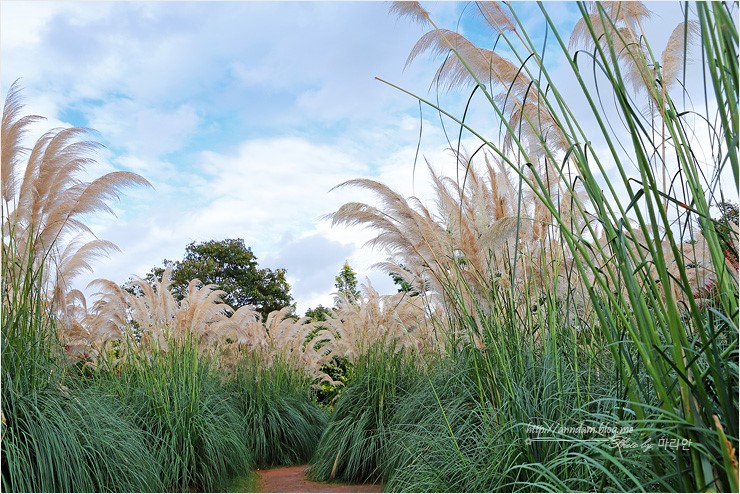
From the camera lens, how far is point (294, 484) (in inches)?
249

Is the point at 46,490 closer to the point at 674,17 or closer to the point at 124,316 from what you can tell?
the point at 124,316

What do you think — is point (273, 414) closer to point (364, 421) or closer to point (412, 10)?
point (364, 421)

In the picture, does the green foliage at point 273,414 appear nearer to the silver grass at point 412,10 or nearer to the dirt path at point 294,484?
the dirt path at point 294,484

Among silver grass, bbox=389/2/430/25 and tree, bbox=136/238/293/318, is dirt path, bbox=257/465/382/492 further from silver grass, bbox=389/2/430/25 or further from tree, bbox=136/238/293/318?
tree, bbox=136/238/293/318

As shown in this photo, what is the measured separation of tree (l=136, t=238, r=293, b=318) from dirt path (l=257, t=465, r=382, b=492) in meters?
14.4

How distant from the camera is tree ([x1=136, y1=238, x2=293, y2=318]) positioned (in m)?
21.4

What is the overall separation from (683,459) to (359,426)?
14.1 ft

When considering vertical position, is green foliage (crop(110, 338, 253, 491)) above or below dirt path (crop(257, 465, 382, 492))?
above

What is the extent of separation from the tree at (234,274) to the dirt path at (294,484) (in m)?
14.4

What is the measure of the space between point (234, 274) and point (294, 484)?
1626cm

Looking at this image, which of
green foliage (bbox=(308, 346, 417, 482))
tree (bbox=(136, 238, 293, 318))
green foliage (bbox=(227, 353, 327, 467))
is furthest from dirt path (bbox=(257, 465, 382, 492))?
tree (bbox=(136, 238, 293, 318))

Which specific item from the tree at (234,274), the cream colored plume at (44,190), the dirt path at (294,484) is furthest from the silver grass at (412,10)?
the tree at (234,274)

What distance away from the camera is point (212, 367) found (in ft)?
24.7

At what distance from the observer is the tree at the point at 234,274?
21.4m
